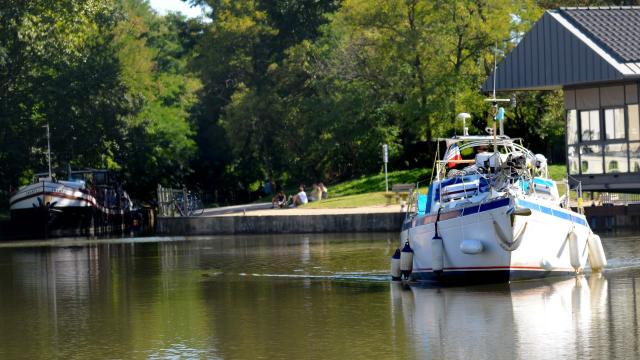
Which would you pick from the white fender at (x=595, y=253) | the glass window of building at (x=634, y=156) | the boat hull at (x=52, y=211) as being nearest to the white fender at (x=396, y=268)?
the white fender at (x=595, y=253)

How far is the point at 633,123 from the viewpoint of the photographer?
44.5 m

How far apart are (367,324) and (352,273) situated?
10235 millimetres

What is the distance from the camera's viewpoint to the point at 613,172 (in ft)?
148

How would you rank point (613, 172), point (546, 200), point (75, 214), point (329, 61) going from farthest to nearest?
point (329, 61)
point (75, 214)
point (613, 172)
point (546, 200)

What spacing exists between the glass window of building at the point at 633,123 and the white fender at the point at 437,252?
59.8 ft

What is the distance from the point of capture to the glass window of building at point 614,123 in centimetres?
4478

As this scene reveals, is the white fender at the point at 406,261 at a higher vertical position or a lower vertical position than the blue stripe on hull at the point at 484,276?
higher

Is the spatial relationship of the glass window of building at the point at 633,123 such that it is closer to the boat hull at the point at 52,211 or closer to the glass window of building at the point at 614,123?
the glass window of building at the point at 614,123

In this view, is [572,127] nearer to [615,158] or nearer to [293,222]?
[615,158]

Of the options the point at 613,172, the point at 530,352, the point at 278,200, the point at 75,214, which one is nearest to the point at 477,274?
the point at 530,352

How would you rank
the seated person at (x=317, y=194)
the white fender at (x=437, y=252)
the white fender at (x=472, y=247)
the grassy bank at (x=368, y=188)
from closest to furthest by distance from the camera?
1. the white fender at (x=472, y=247)
2. the white fender at (x=437, y=252)
3. the grassy bank at (x=368, y=188)
4. the seated person at (x=317, y=194)

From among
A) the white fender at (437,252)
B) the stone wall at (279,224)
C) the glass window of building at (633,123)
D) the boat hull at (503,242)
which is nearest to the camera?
the boat hull at (503,242)

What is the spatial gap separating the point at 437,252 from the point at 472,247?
1.25 meters

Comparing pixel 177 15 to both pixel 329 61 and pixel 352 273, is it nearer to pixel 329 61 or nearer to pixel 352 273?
pixel 329 61
